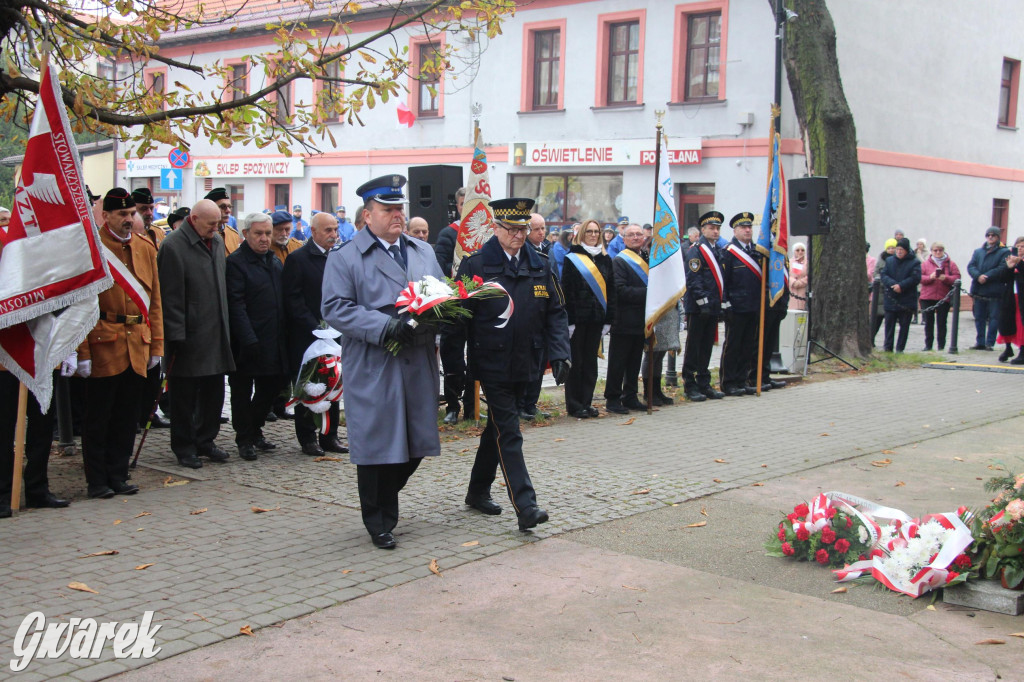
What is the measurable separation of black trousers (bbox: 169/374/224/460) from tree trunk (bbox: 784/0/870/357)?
436 inches

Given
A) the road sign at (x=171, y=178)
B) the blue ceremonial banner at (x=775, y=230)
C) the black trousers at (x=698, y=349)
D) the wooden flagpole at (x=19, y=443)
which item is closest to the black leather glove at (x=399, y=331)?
the wooden flagpole at (x=19, y=443)

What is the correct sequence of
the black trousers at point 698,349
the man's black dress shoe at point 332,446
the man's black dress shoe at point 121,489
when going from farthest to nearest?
1. the black trousers at point 698,349
2. the man's black dress shoe at point 332,446
3. the man's black dress shoe at point 121,489

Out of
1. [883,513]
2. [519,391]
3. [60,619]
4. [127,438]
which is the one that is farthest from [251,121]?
[883,513]

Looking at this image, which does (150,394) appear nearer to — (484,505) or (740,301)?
(484,505)

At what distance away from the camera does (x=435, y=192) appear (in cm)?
1150

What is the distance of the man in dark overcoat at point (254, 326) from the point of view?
8570 mm

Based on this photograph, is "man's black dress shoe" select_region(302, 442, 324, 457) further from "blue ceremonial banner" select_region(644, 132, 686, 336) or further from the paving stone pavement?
"blue ceremonial banner" select_region(644, 132, 686, 336)

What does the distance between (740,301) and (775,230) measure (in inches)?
45.7

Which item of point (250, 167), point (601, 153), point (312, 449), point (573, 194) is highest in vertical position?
point (601, 153)

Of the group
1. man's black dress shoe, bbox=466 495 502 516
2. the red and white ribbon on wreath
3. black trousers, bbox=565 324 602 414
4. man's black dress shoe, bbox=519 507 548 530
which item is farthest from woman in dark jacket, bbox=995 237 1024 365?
the red and white ribbon on wreath

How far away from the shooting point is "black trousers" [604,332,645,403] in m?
11.6

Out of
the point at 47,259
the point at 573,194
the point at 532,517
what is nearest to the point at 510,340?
the point at 532,517

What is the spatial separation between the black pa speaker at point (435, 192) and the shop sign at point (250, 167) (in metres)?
21.2

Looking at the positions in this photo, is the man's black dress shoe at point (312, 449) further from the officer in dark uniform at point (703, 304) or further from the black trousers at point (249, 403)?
the officer in dark uniform at point (703, 304)
